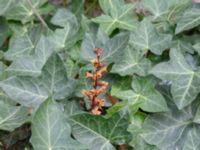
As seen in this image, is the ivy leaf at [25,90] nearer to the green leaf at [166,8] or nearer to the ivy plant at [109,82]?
the ivy plant at [109,82]

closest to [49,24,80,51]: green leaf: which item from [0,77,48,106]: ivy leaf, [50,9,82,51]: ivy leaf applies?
[50,9,82,51]: ivy leaf

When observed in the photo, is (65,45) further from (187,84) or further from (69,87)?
(187,84)

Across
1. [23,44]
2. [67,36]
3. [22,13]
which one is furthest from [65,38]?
[22,13]

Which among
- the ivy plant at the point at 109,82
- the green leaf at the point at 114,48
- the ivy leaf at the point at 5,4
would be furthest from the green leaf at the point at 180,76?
the ivy leaf at the point at 5,4

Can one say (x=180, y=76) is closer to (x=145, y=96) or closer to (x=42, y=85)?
(x=145, y=96)

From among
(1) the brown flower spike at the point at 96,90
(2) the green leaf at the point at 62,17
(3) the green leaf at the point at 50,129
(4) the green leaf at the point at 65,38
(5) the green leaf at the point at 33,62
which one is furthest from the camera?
(2) the green leaf at the point at 62,17

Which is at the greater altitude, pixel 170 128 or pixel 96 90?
pixel 96 90

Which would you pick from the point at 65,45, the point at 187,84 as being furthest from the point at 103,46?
the point at 187,84
